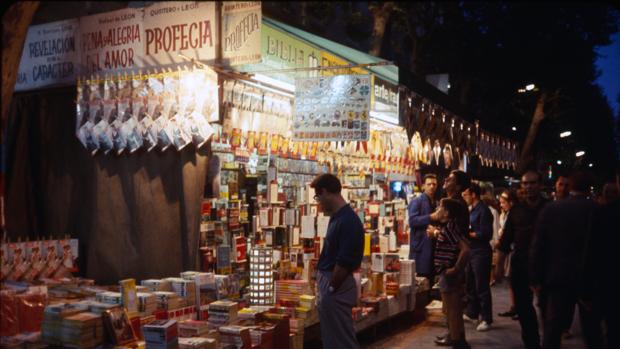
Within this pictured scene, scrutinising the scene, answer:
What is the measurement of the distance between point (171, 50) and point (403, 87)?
5050 mm

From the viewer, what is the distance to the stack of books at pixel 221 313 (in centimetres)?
596

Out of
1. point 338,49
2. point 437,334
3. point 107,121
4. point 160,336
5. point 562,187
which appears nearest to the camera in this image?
point 160,336

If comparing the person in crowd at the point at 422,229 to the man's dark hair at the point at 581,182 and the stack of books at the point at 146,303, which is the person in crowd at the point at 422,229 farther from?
the stack of books at the point at 146,303

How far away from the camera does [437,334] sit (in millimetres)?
8625

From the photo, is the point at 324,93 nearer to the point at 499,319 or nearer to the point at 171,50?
the point at 171,50

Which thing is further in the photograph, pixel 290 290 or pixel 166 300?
pixel 290 290

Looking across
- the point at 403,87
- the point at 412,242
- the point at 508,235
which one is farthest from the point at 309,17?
the point at 508,235

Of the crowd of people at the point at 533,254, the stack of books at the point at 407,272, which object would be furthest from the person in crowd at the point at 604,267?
the stack of books at the point at 407,272

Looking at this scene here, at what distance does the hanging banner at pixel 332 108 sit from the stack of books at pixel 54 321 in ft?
11.7

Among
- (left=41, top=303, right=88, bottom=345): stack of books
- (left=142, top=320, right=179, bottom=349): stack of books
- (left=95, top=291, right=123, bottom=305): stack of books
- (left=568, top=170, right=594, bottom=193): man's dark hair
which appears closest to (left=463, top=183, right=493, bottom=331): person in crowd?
(left=568, top=170, right=594, bottom=193): man's dark hair

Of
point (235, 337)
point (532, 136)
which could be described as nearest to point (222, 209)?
point (235, 337)

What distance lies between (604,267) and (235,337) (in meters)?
3.44

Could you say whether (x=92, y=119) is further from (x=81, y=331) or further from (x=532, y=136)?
(x=532, y=136)

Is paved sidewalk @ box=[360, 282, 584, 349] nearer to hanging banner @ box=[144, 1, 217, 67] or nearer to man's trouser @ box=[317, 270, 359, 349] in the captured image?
man's trouser @ box=[317, 270, 359, 349]
